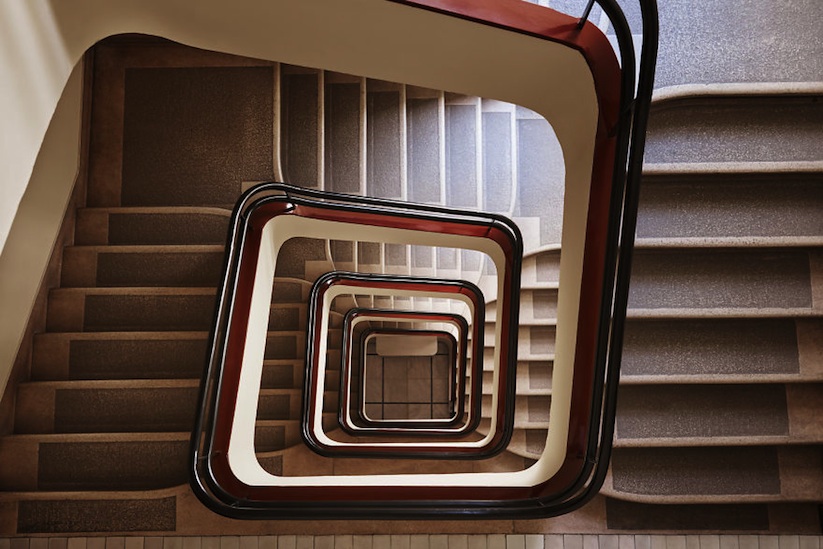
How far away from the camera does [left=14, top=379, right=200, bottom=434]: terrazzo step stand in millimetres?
3334

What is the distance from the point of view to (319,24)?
4.93 feet

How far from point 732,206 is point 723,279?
0.87ft

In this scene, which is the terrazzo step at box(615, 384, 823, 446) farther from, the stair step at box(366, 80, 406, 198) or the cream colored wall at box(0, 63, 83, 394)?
the cream colored wall at box(0, 63, 83, 394)

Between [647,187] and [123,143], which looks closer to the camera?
[647,187]

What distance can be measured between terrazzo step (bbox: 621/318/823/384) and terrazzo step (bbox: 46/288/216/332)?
6.96 ft

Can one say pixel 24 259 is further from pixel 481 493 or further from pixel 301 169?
pixel 481 493

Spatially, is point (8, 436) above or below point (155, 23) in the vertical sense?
below

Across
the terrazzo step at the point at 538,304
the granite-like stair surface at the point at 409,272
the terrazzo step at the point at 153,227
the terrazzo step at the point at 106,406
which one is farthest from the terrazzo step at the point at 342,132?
the terrazzo step at the point at 106,406

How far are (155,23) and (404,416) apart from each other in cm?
814

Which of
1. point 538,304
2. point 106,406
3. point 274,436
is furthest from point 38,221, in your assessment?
point 538,304

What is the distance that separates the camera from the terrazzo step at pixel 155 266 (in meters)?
3.57

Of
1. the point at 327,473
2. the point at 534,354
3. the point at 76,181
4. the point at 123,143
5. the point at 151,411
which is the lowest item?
the point at 327,473

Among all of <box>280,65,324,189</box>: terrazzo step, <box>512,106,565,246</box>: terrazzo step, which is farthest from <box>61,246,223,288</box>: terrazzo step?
<box>512,106,565,246</box>: terrazzo step

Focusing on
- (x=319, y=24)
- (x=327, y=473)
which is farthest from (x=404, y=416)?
(x=319, y=24)
